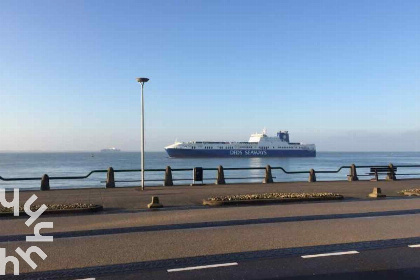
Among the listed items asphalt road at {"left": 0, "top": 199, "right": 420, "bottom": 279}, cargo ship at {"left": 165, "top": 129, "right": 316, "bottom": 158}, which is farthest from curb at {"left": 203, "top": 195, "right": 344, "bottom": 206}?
cargo ship at {"left": 165, "top": 129, "right": 316, "bottom": 158}

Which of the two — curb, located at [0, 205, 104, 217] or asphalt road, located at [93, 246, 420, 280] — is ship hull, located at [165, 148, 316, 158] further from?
asphalt road, located at [93, 246, 420, 280]

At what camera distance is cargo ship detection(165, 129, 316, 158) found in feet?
416

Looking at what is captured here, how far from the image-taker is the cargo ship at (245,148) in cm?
12669

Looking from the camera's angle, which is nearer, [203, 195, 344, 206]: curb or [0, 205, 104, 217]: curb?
[0, 205, 104, 217]: curb

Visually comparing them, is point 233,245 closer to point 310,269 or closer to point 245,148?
point 310,269

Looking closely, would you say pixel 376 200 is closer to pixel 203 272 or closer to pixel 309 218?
pixel 309 218

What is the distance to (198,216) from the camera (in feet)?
37.3

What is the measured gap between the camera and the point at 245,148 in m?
130

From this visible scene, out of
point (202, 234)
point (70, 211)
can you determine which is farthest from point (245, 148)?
point (202, 234)

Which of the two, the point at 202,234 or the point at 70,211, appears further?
the point at 70,211

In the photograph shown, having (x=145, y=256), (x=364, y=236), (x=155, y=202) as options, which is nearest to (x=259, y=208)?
(x=155, y=202)

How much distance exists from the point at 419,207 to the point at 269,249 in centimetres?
811

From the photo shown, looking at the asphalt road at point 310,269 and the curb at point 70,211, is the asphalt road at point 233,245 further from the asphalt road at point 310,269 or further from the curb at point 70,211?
the curb at point 70,211

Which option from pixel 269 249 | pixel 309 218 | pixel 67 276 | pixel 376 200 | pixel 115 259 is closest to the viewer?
pixel 67 276
